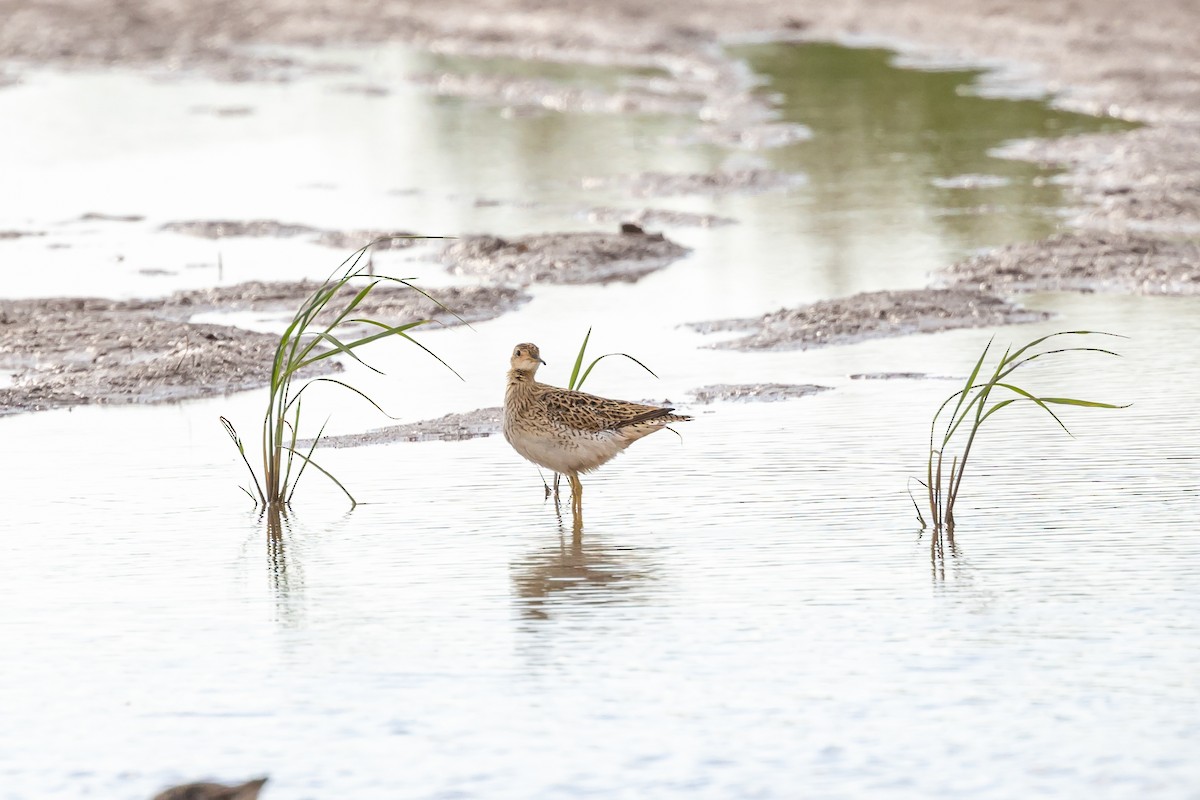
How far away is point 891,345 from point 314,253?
582 cm

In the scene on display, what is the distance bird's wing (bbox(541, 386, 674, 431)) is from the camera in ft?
25.8

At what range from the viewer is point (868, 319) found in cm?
1178

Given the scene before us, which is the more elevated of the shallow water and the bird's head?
the bird's head

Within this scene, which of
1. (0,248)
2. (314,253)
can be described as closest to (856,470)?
(314,253)

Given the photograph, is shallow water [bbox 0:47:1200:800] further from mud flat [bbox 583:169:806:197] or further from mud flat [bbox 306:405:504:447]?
mud flat [bbox 583:169:806:197]

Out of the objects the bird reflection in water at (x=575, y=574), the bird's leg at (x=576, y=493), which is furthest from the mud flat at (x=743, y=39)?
the bird reflection in water at (x=575, y=574)

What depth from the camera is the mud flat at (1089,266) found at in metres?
12.7

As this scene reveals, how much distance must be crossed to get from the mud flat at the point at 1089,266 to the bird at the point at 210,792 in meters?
8.71

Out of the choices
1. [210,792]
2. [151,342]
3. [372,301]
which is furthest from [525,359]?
[372,301]

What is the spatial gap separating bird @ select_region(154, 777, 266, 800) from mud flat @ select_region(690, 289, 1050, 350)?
22.3ft

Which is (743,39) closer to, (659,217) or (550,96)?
(550,96)

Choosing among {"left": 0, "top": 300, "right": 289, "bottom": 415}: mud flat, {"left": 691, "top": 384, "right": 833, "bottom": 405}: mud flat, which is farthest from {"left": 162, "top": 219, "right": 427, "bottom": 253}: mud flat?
{"left": 691, "top": 384, "right": 833, "bottom": 405}: mud flat

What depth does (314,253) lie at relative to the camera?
51.1ft

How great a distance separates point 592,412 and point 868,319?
4.23 meters
